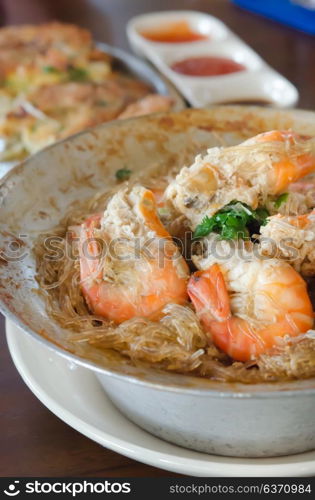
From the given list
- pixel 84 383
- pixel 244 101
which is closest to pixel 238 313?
pixel 84 383

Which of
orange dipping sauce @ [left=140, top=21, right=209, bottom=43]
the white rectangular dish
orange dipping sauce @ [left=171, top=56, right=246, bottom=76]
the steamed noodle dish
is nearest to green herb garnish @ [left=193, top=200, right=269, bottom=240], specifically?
the steamed noodle dish

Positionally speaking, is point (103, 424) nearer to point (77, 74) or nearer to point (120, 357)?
point (120, 357)

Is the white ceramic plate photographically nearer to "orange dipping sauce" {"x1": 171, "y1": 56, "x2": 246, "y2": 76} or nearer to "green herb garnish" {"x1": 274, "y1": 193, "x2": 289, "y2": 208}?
"green herb garnish" {"x1": 274, "y1": 193, "x2": 289, "y2": 208}

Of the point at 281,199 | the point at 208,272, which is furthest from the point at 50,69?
the point at 208,272

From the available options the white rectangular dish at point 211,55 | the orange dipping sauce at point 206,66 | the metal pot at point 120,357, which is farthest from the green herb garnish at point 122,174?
the orange dipping sauce at point 206,66

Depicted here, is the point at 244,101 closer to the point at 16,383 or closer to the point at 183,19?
the point at 183,19

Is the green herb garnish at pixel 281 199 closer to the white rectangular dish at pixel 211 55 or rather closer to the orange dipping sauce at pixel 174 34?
the white rectangular dish at pixel 211 55
